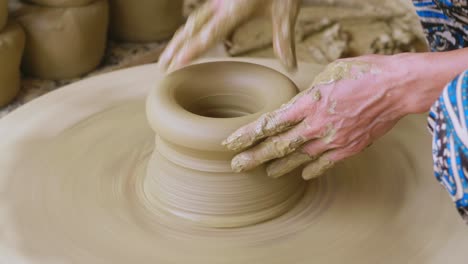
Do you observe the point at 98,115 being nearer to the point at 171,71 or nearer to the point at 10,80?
the point at 171,71

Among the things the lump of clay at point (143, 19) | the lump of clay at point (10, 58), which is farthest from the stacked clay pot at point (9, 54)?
the lump of clay at point (143, 19)

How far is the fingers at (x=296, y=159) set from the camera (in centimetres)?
133

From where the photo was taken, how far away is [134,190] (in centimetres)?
145

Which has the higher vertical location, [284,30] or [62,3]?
[284,30]

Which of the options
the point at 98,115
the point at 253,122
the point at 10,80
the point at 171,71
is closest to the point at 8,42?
the point at 10,80

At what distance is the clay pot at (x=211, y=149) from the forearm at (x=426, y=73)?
0.23 m

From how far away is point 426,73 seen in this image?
1278mm

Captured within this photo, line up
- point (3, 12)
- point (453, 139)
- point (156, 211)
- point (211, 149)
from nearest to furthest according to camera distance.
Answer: point (453, 139) < point (211, 149) < point (156, 211) < point (3, 12)

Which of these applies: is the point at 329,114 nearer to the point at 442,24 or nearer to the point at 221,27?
the point at 221,27

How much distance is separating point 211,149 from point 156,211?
0.21 meters

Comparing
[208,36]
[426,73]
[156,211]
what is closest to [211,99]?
[208,36]

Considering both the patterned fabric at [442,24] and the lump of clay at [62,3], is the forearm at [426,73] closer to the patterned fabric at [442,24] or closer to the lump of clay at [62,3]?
the patterned fabric at [442,24]

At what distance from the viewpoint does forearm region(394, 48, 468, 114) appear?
4.14ft

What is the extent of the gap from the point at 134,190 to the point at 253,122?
1.14 ft
